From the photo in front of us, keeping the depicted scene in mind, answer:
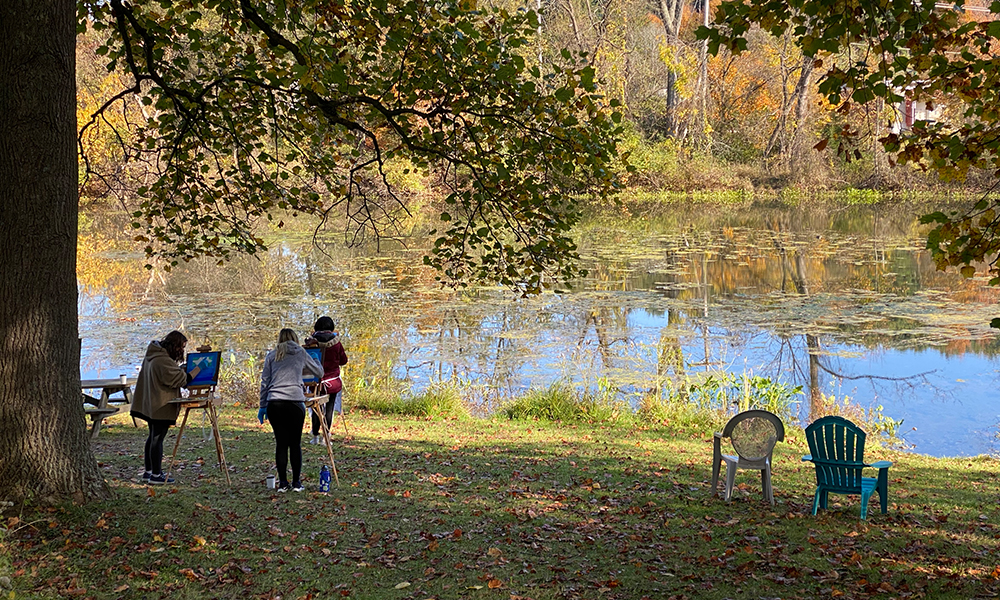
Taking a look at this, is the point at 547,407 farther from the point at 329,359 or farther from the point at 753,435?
the point at 753,435

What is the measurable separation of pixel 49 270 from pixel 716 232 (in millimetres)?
28921

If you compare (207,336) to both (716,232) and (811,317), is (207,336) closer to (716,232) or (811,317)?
(811,317)

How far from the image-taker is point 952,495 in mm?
8328

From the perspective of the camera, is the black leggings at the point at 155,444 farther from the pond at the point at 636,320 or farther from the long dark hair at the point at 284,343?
the pond at the point at 636,320

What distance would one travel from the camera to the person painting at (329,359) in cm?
937

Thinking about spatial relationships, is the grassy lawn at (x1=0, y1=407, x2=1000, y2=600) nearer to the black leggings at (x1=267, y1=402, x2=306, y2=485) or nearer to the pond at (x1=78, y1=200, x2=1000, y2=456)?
the black leggings at (x1=267, y1=402, x2=306, y2=485)

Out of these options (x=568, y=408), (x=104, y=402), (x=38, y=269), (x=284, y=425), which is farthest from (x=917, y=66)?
(x=104, y=402)

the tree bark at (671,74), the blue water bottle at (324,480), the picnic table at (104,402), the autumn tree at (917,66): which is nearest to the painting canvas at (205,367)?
the blue water bottle at (324,480)

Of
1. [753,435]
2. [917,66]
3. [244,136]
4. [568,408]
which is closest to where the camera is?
[917,66]

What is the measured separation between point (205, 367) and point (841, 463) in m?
5.55

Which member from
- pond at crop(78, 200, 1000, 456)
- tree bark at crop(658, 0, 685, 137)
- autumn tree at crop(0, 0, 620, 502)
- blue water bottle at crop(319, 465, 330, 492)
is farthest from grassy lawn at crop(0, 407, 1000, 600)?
tree bark at crop(658, 0, 685, 137)

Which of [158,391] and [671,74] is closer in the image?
[158,391]

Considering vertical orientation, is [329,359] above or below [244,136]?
below

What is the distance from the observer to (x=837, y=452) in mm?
7523
